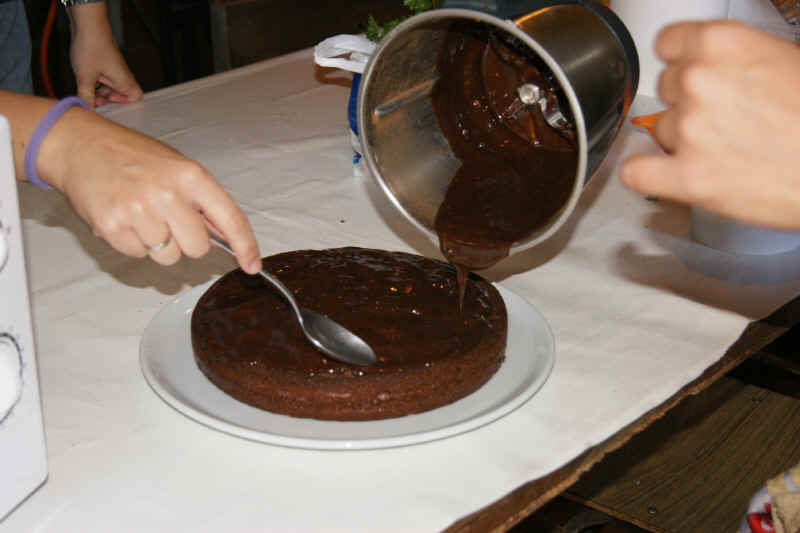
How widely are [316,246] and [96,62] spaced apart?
850 mm

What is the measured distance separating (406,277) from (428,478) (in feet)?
1.17

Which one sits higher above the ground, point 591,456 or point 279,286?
point 279,286

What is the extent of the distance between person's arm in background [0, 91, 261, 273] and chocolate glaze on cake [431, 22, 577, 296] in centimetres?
33

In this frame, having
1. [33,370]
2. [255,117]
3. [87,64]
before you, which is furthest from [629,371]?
[87,64]

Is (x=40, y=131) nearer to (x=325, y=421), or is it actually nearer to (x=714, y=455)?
(x=325, y=421)

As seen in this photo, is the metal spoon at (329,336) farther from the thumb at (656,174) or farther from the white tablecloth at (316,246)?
the thumb at (656,174)

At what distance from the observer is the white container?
1.46m

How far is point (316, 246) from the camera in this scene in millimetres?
1489

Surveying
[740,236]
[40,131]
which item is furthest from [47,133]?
[740,236]

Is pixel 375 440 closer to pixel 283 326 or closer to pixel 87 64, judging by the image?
pixel 283 326

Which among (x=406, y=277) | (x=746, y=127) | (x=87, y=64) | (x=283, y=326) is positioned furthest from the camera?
(x=87, y=64)

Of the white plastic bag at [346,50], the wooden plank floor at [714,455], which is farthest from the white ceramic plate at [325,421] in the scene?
the white plastic bag at [346,50]

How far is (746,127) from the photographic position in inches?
30.9

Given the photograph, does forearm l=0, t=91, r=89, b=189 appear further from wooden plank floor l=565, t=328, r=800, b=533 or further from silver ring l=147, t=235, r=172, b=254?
wooden plank floor l=565, t=328, r=800, b=533
